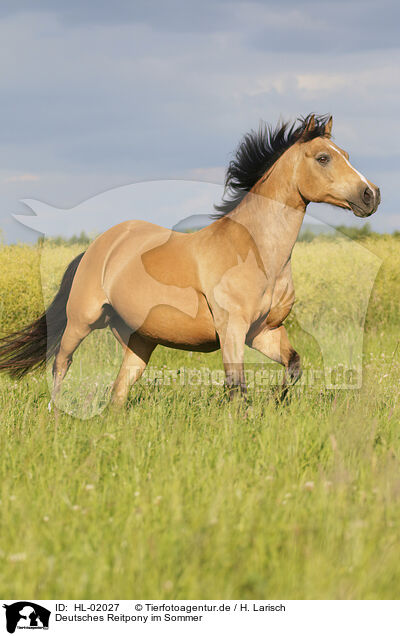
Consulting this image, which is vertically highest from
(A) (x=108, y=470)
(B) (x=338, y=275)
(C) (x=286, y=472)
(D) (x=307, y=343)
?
(B) (x=338, y=275)

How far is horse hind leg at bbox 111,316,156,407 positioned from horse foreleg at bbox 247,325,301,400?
4.45ft

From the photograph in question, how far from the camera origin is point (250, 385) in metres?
6.13

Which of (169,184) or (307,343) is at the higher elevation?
(169,184)

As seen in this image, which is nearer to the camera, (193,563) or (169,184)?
(193,563)

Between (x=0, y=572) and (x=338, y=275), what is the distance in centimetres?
584

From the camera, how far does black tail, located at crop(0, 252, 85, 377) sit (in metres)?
6.30

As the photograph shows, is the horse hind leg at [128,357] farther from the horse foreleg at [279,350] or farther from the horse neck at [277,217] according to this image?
Result: the horse neck at [277,217]
